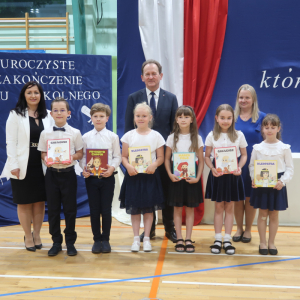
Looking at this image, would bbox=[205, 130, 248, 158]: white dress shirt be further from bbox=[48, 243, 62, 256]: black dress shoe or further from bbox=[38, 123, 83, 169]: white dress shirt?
bbox=[48, 243, 62, 256]: black dress shoe

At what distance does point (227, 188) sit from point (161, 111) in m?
1.00

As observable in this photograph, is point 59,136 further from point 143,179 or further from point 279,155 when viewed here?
point 279,155

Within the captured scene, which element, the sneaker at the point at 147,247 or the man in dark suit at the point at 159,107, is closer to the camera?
the sneaker at the point at 147,247

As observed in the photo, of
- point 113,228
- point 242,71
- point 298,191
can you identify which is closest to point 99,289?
point 113,228

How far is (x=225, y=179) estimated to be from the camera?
3.21 m

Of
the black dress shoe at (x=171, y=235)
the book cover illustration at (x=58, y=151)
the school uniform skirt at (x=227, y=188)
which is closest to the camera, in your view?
the book cover illustration at (x=58, y=151)

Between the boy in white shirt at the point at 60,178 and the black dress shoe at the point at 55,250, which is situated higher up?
the boy in white shirt at the point at 60,178

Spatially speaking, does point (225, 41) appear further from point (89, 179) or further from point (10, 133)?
point (10, 133)

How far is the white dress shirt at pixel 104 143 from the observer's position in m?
3.16

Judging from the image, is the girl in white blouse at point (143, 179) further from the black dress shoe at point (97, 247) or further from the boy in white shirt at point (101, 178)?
the black dress shoe at point (97, 247)

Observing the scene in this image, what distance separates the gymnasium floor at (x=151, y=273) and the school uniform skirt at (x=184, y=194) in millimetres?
487

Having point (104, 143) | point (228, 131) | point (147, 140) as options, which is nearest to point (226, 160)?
point (228, 131)

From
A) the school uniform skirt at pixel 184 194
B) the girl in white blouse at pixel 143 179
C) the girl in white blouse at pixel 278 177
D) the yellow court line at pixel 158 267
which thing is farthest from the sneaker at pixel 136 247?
the girl in white blouse at pixel 278 177

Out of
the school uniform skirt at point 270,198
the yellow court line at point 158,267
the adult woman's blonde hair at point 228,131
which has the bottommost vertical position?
the yellow court line at point 158,267
